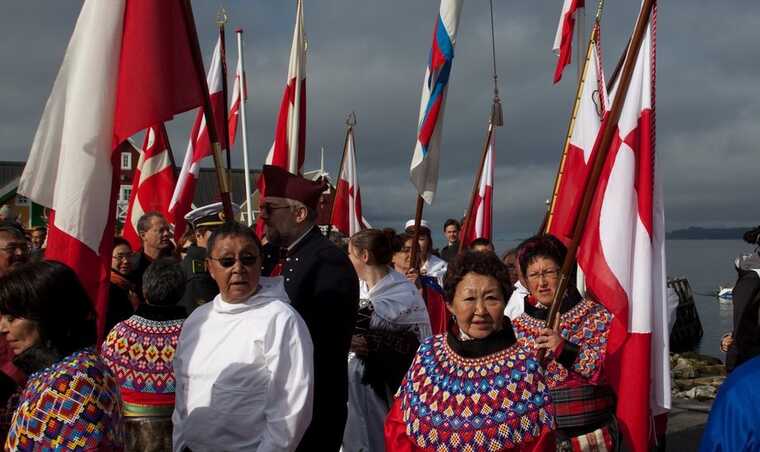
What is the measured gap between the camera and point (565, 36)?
9.12m

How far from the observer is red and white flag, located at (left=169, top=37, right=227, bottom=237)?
9547 millimetres

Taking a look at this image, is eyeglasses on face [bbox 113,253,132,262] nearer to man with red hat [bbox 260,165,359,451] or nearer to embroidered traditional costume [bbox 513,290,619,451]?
man with red hat [bbox 260,165,359,451]

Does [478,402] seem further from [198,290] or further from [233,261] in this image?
[198,290]

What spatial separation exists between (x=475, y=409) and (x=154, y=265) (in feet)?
8.23

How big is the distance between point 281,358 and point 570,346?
1.62m

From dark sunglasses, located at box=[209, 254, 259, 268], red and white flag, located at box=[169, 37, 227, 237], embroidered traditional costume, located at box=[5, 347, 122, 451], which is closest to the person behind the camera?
embroidered traditional costume, located at box=[5, 347, 122, 451]

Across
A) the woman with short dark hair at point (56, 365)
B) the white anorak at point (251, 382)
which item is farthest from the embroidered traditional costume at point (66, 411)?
the white anorak at point (251, 382)

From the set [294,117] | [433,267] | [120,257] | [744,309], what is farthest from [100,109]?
[433,267]

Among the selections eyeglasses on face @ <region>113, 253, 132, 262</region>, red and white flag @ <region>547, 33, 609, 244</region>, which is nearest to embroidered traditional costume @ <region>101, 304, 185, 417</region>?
eyeglasses on face @ <region>113, 253, 132, 262</region>

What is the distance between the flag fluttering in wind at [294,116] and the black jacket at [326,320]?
162 inches

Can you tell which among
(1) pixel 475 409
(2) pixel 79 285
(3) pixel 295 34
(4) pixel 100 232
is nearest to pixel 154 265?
(4) pixel 100 232

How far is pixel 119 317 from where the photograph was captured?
6.21 metres

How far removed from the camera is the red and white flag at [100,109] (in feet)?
13.5

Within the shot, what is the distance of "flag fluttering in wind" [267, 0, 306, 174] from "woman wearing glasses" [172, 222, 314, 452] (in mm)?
4873
